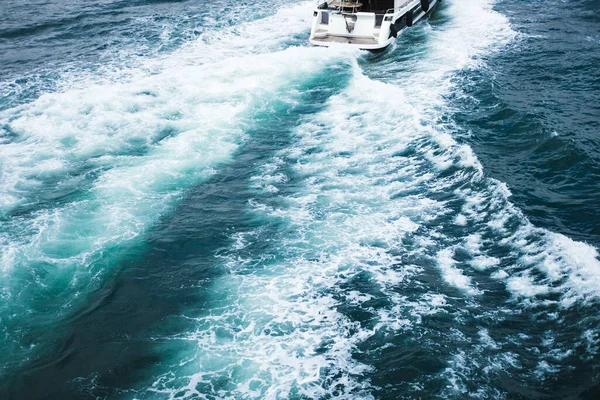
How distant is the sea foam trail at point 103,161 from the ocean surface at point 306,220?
0.22ft

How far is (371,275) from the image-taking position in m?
11.9

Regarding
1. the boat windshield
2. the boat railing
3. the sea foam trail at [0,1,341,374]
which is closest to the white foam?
the sea foam trail at [0,1,341,374]

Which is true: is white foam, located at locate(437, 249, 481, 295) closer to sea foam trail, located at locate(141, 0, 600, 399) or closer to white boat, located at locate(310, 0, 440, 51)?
sea foam trail, located at locate(141, 0, 600, 399)

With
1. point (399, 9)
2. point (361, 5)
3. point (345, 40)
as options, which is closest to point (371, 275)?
point (345, 40)

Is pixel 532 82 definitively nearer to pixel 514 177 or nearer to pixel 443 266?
pixel 514 177

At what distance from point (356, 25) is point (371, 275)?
47.7 ft

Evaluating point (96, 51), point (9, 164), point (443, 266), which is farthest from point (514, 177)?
point (96, 51)

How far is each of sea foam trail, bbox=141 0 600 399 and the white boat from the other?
672 cm

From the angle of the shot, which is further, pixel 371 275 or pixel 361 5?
pixel 361 5

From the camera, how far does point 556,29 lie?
23.7 meters

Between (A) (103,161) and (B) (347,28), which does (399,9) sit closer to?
(B) (347,28)

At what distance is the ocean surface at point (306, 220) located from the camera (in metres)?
9.95

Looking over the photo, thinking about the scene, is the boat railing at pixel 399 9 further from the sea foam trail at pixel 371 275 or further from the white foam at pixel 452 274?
→ the white foam at pixel 452 274

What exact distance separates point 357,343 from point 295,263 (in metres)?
2.68
